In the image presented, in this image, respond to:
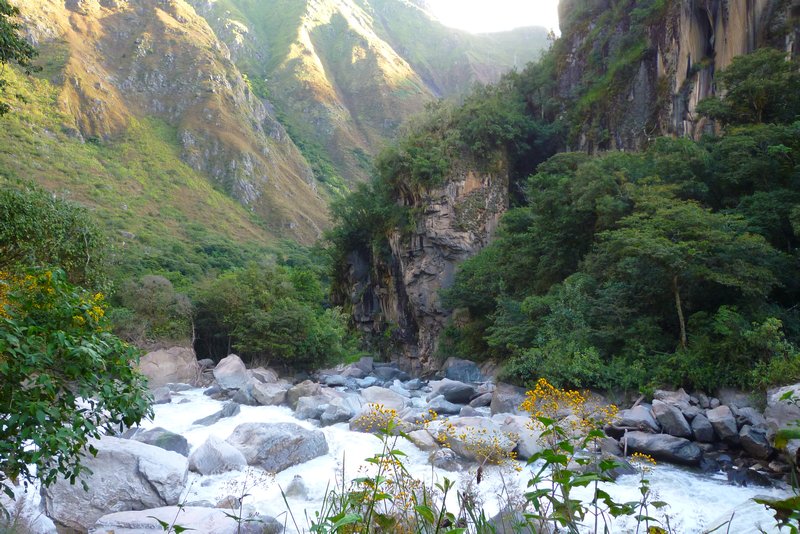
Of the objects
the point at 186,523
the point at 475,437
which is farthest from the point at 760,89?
the point at 186,523

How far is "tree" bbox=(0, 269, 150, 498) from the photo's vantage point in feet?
10.7

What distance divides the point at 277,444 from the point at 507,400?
6661 mm

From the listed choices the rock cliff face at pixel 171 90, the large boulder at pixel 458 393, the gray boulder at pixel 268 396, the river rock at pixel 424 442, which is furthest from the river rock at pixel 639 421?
the rock cliff face at pixel 171 90

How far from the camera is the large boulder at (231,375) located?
18156 mm

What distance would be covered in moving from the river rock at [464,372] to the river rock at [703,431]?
36.3 ft

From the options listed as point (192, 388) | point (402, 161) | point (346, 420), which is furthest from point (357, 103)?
point (346, 420)

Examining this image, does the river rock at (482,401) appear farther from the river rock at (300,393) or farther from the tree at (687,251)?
the tree at (687,251)

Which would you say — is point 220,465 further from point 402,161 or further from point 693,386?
point 402,161

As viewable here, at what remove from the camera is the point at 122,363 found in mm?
3975

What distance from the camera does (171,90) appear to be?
6525 centimetres

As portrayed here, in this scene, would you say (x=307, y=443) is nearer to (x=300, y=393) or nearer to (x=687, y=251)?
(x=300, y=393)

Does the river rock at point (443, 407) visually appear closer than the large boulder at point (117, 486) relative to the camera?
No

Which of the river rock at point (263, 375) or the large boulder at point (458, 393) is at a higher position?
the large boulder at point (458, 393)

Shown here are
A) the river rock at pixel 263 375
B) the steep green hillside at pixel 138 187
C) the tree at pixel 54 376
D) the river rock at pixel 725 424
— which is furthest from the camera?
the steep green hillside at pixel 138 187
